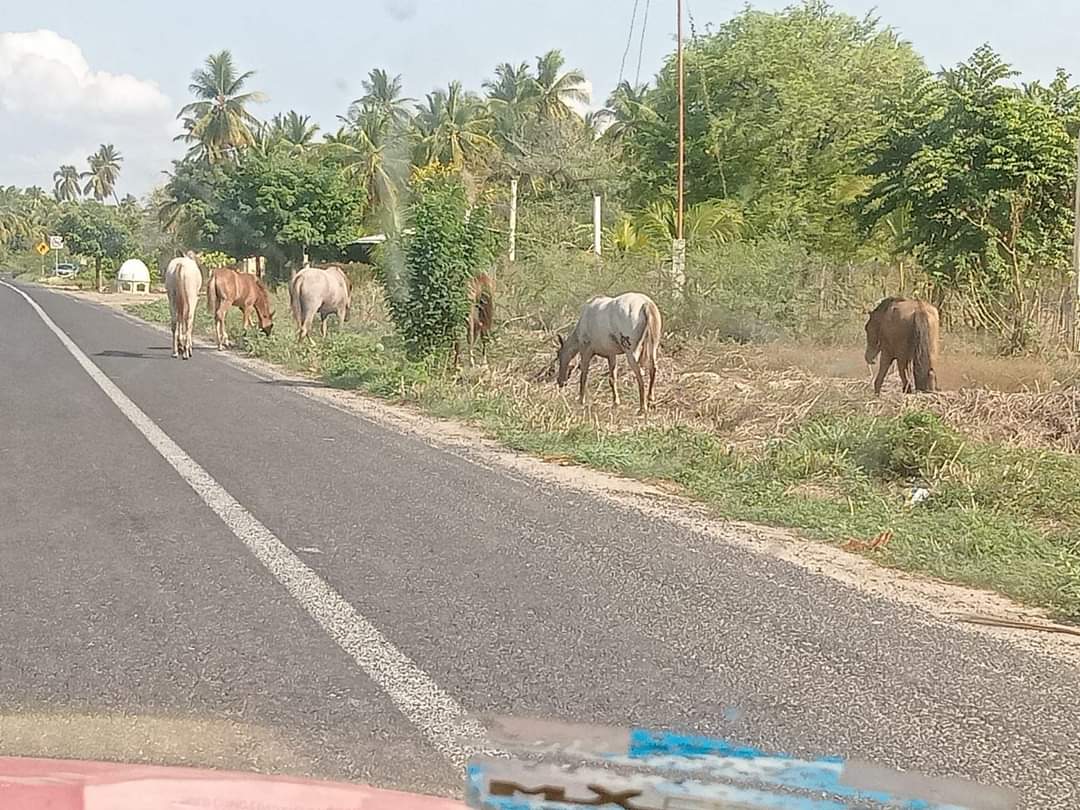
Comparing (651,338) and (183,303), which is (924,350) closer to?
(651,338)

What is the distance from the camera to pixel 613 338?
48.4ft

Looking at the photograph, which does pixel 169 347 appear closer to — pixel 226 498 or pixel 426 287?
pixel 426 287

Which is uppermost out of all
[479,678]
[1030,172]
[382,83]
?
[382,83]

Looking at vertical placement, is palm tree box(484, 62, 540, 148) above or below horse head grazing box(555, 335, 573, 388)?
above

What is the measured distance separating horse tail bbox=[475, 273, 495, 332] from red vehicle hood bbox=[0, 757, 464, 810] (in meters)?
14.6

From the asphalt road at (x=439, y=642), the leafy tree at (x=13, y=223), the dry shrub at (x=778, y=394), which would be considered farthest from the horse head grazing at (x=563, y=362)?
the leafy tree at (x=13, y=223)

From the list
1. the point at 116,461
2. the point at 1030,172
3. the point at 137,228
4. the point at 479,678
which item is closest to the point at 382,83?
the point at 137,228

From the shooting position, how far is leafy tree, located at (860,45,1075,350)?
1905 centimetres

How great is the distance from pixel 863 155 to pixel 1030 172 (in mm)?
3812

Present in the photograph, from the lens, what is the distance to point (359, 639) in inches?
201

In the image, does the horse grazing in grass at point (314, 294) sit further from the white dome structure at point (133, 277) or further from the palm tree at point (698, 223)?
the white dome structure at point (133, 277)

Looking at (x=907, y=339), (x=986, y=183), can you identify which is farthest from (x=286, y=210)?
(x=907, y=339)

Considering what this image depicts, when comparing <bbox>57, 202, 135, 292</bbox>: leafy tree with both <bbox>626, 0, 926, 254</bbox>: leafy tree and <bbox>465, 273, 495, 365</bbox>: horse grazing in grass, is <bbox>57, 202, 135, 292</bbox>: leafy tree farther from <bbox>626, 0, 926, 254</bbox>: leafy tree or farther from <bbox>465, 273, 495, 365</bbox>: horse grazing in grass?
<bbox>465, 273, 495, 365</bbox>: horse grazing in grass

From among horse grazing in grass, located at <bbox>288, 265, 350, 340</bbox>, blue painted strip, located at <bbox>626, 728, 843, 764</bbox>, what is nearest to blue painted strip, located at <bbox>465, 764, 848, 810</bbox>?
blue painted strip, located at <bbox>626, 728, 843, 764</bbox>
